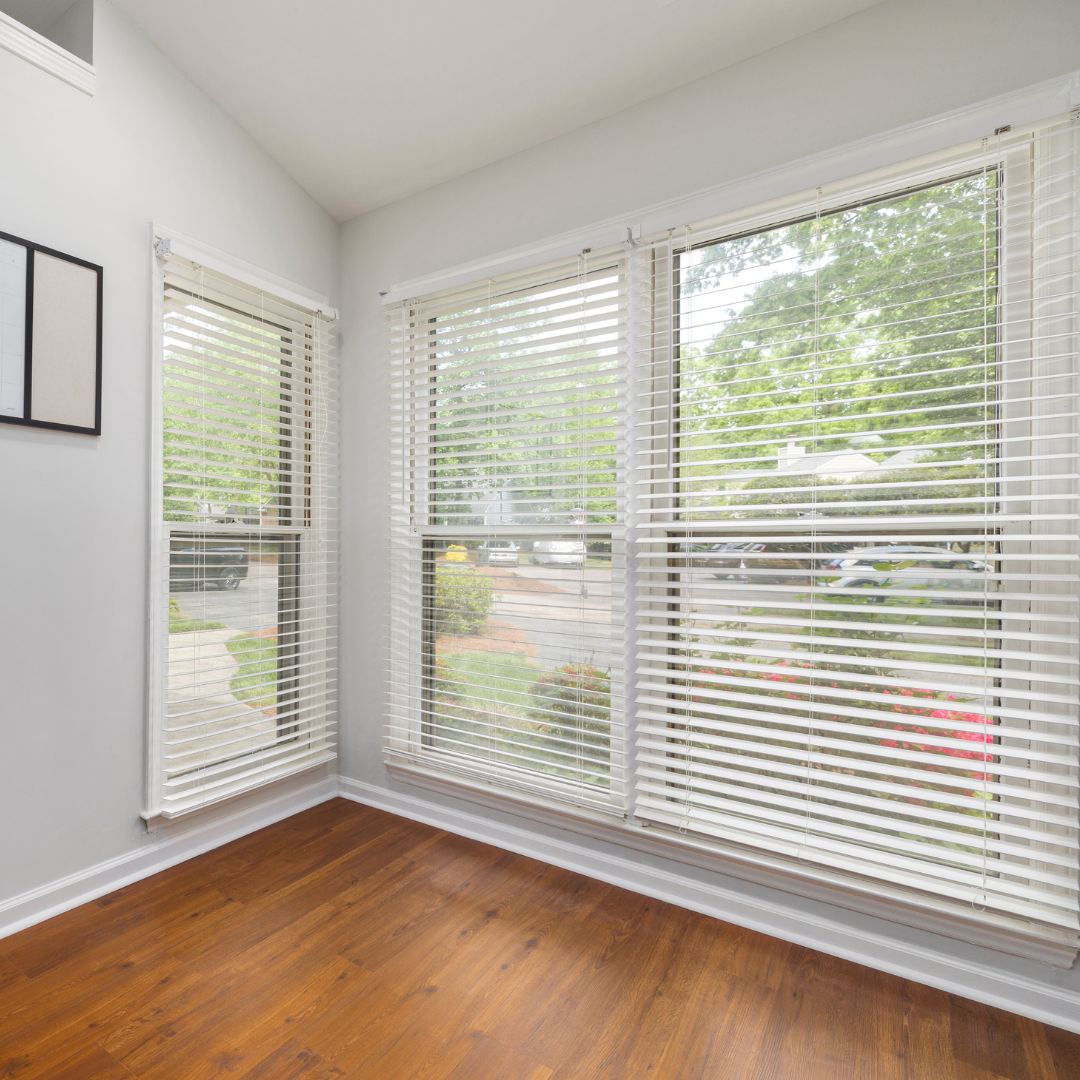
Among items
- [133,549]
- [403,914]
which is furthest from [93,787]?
[403,914]

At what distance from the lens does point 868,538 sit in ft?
5.39

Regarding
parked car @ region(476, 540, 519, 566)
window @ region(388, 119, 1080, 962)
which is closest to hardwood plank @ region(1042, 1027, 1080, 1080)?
window @ region(388, 119, 1080, 962)

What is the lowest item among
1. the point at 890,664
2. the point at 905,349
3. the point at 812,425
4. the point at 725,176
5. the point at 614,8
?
the point at 890,664

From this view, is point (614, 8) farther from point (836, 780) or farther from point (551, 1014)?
point (551, 1014)

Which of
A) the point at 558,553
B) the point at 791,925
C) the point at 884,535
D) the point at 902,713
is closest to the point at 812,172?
the point at 884,535

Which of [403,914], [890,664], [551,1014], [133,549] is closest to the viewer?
[551,1014]

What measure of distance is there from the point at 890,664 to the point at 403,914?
1.58 metres

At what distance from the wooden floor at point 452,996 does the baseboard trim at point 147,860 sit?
5cm

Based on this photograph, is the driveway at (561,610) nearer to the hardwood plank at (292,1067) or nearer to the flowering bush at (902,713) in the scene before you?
the flowering bush at (902,713)

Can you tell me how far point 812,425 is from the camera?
→ 1748mm

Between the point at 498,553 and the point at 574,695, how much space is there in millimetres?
595

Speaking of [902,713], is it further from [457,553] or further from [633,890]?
[457,553]

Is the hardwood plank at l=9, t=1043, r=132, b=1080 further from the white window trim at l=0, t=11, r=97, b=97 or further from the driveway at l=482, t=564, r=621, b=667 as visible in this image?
the white window trim at l=0, t=11, r=97, b=97

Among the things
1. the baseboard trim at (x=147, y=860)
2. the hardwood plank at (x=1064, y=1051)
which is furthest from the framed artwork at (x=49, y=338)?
the hardwood plank at (x=1064, y=1051)
